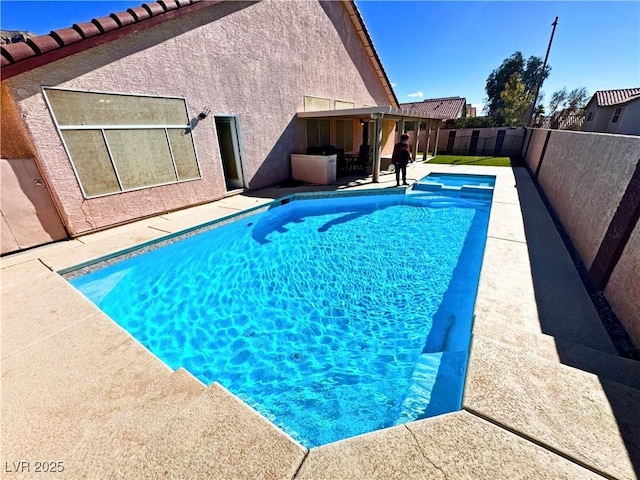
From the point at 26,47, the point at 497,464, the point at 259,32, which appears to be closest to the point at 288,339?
the point at 497,464

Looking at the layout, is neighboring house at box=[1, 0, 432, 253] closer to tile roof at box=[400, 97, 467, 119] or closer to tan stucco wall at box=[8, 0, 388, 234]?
tan stucco wall at box=[8, 0, 388, 234]

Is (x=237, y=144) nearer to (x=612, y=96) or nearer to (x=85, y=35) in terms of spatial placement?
(x=85, y=35)

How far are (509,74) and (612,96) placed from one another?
1956 centimetres

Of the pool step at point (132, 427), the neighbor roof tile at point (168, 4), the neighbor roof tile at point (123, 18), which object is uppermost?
the neighbor roof tile at point (168, 4)

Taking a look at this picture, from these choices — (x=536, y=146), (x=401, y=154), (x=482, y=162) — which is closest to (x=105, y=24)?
(x=401, y=154)

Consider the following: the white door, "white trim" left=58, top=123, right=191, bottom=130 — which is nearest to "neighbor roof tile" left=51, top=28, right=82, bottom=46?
"white trim" left=58, top=123, right=191, bottom=130

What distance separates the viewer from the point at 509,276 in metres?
3.45

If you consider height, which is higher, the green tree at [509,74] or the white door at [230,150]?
the green tree at [509,74]

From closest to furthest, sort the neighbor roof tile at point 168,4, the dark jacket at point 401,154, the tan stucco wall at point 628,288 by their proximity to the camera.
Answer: the tan stucco wall at point 628,288, the neighbor roof tile at point 168,4, the dark jacket at point 401,154

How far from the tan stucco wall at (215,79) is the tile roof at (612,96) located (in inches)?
879

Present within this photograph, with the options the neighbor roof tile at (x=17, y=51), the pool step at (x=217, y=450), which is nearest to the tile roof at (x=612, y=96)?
the pool step at (x=217, y=450)

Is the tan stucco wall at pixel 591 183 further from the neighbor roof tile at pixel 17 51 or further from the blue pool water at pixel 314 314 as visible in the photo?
the neighbor roof tile at pixel 17 51

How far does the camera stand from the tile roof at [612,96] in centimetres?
1991

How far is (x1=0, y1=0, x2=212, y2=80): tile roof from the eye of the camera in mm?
4047
